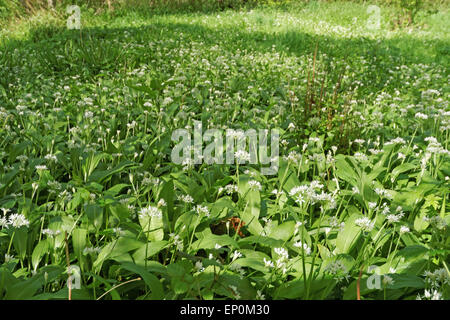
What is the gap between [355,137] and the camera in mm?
3430

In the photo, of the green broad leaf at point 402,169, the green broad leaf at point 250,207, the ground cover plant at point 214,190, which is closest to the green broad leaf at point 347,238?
the ground cover plant at point 214,190

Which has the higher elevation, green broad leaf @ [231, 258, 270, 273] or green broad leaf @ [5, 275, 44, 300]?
green broad leaf @ [5, 275, 44, 300]

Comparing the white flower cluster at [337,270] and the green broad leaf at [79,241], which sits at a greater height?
the green broad leaf at [79,241]

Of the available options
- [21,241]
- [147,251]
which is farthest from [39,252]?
[147,251]

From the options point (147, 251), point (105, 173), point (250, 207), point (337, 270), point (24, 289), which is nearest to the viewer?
point (24, 289)

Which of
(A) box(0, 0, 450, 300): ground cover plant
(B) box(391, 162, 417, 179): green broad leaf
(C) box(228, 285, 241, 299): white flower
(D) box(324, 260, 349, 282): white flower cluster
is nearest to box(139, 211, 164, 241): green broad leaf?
(A) box(0, 0, 450, 300): ground cover plant

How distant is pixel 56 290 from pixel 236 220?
1016mm

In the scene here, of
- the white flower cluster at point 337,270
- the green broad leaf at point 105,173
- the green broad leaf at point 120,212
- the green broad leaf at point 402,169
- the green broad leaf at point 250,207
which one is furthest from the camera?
the green broad leaf at point 402,169

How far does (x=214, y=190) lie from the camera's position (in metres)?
2.56

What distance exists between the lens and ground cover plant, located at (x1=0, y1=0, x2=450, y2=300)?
1.71 m

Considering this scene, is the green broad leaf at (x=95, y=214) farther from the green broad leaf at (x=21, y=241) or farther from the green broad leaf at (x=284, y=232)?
the green broad leaf at (x=284, y=232)

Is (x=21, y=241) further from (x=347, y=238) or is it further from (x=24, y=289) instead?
(x=347, y=238)

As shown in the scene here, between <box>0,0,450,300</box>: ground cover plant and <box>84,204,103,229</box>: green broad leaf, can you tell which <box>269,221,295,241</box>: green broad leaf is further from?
<box>84,204,103,229</box>: green broad leaf

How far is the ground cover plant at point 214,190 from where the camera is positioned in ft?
5.60
